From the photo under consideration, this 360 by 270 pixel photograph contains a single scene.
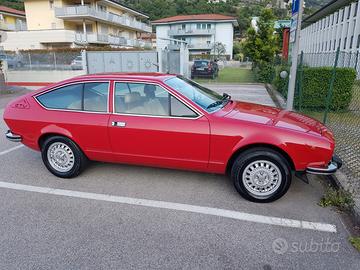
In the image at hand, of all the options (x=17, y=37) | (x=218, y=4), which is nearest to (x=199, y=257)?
(x=17, y=37)

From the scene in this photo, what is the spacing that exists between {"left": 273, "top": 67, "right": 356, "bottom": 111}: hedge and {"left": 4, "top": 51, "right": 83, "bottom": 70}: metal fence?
44.6 ft

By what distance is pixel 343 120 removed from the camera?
7266 millimetres

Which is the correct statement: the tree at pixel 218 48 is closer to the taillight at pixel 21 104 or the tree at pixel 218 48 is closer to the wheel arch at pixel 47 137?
the taillight at pixel 21 104

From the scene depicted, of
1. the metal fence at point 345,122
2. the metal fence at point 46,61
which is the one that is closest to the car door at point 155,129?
the metal fence at point 345,122

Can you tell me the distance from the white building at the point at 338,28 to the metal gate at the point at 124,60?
1217cm

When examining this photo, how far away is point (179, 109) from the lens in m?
3.56

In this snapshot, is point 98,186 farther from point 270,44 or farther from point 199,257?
point 270,44

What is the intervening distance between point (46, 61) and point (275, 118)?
1778 cm

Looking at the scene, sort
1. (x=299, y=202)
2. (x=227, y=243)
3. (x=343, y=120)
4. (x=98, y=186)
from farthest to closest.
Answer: (x=343, y=120)
(x=98, y=186)
(x=299, y=202)
(x=227, y=243)

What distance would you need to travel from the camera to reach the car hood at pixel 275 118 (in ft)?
11.1

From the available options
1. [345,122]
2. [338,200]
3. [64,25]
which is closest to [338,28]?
[345,122]

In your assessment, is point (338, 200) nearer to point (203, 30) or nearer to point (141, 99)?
point (141, 99)

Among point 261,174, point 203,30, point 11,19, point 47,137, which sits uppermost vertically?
point 203,30

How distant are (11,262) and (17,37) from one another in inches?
1493
